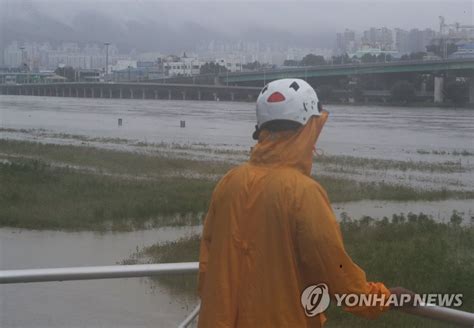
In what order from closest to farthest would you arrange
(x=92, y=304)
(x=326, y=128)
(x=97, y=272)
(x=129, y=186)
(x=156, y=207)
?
(x=97, y=272), (x=92, y=304), (x=156, y=207), (x=129, y=186), (x=326, y=128)

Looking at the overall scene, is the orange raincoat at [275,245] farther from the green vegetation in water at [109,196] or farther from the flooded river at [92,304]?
the green vegetation in water at [109,196]

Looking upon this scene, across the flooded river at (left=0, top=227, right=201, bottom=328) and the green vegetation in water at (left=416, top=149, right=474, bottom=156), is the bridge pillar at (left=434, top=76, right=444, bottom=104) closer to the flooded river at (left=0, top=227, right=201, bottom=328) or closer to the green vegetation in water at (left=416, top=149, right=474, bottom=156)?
the green vegetation in water at (left=416, top=149, right=474, bottom=156)

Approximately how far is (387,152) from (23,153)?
38.1 feet

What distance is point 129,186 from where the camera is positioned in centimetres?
1386

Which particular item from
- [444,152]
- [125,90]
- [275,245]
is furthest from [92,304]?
[125,90]

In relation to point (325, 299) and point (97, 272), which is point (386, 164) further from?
point (325, 299)

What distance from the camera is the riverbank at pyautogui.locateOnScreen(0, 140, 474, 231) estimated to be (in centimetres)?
1130

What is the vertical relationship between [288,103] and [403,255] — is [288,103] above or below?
above

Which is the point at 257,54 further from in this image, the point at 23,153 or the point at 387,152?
the point at 387,152

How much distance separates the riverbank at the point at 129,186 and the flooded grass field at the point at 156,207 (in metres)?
0.03

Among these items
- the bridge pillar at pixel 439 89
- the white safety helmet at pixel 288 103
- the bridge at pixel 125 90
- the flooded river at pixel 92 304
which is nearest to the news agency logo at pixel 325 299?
the white safety helmet at pixel 288 103

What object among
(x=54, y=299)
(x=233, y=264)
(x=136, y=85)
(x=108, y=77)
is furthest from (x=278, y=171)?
(x=108, y=77)

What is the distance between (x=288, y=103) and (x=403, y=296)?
33.0 inches

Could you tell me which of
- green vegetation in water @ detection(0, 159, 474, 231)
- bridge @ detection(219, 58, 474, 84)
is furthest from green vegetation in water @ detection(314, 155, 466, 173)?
green vegetation in water @ detection(0, 159, 474, 231)
